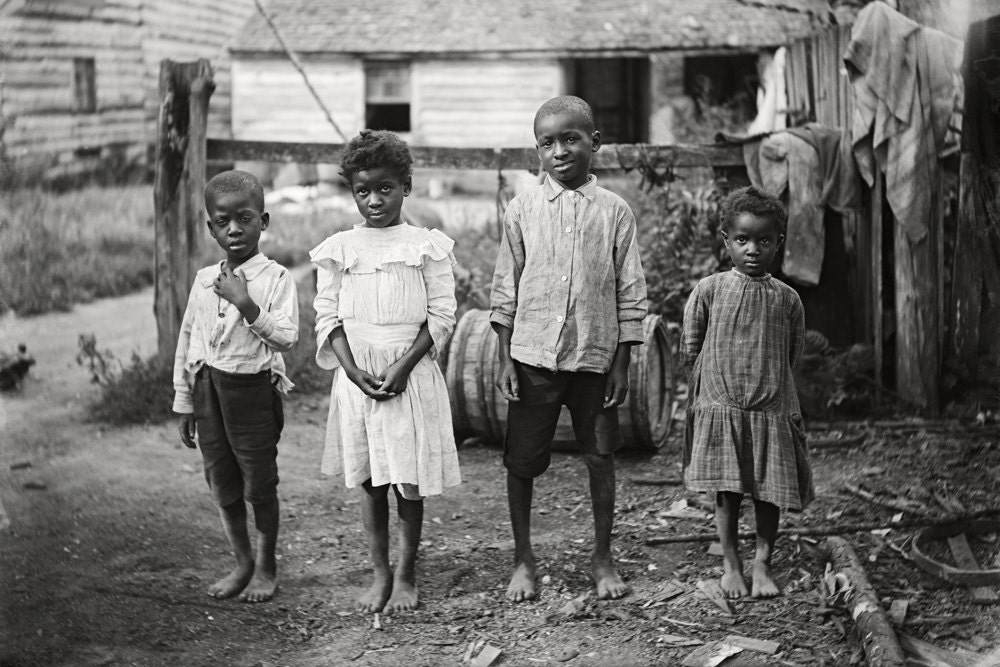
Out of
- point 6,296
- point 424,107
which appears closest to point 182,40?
point 424,107

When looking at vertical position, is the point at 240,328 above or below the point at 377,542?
above

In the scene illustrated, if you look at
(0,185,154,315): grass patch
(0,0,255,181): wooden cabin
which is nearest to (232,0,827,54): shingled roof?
(0,0,255,181): wooden cabin

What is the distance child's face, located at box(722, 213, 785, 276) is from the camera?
13.2 feet

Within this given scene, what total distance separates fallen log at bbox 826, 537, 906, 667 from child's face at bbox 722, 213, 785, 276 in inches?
47.4

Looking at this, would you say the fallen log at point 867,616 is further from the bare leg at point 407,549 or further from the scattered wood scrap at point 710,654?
the bare leg at point 407,549

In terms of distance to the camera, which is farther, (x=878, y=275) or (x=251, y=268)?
(x=878, y=275)

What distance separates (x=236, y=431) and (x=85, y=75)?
45.5 feet

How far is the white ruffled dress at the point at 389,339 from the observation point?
3992mm

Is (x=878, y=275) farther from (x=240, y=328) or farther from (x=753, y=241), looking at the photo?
(x=240, y=328)

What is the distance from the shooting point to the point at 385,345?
4023 millimetres

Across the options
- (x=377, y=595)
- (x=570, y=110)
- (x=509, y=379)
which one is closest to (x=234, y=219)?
(x=509, y=379)

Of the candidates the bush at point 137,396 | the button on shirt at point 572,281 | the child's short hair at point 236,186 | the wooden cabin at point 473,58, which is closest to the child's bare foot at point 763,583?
the button on shirt at point 572,281

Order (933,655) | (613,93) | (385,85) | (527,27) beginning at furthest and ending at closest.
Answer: (613,93) → (385,85) → (527,27) → (933,655)

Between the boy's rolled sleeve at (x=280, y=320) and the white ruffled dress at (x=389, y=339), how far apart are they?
0.11 metres
